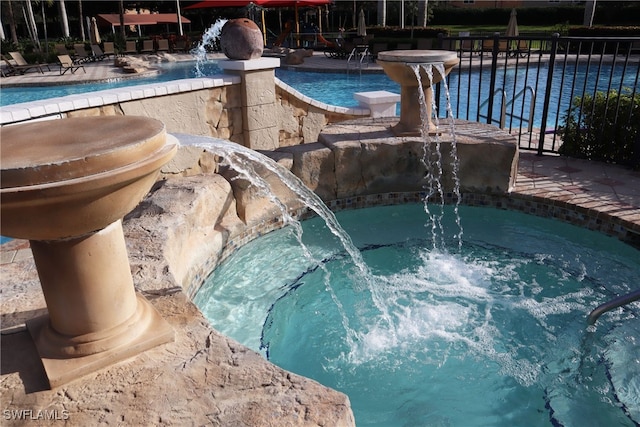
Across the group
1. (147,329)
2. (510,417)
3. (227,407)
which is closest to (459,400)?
(510,417)

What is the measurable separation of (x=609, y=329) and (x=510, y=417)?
1267mm

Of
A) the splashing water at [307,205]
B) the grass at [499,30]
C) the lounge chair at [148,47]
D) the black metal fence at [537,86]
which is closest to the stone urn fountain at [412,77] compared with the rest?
the black metal fence at [537,86]

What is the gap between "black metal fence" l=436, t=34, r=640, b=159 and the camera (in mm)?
6078

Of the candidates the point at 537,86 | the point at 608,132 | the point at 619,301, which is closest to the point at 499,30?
the point at 537,86

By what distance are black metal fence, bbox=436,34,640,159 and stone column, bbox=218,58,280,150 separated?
8.18 ft

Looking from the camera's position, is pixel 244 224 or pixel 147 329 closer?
pixel 147 329

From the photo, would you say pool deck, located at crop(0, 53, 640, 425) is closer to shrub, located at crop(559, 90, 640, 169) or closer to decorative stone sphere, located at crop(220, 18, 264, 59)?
decorative stone sphere, located at crop(220, 18, 264, 59)

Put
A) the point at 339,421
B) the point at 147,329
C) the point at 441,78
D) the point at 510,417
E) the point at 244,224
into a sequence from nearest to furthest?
the point at 339,421 < the point at 147,329 < the point at 510,417 < the point at 244,224 < the point at 441,78

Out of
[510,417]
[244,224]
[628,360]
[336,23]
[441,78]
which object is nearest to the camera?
[510,417]

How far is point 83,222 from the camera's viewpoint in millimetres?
1934

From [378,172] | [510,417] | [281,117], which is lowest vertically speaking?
[510,417]

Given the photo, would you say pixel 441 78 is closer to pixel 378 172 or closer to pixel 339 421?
pixel 378 172

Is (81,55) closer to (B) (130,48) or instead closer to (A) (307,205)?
(B) (130,48)

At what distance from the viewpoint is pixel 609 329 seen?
3613 millimetres
